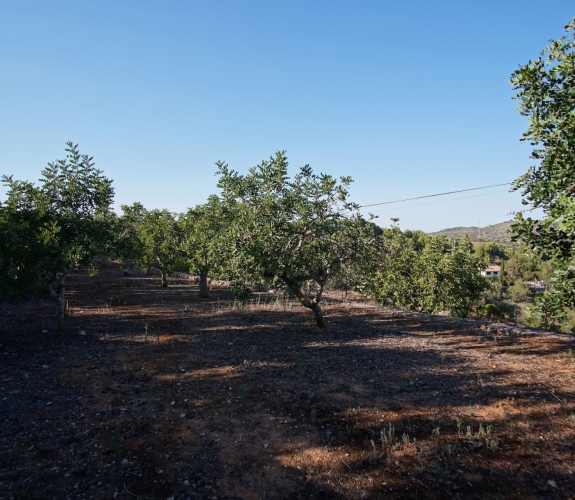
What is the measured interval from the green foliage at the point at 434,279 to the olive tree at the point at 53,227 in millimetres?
14670

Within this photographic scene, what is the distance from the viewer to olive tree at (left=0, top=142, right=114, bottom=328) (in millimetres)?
10883

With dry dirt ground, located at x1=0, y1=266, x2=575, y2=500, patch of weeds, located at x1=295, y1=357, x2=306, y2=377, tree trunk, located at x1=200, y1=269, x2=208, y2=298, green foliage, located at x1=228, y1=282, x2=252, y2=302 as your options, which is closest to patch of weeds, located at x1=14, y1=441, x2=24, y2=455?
dry dirt ground, located at x1=0, y1=266, x2=575, y2=500

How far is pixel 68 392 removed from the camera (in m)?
7.75

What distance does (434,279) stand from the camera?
65.1 ft

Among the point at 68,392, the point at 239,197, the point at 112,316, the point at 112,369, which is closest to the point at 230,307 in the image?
the point at 112,316

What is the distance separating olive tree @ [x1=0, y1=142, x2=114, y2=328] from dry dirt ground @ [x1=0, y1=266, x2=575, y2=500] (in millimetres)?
2533

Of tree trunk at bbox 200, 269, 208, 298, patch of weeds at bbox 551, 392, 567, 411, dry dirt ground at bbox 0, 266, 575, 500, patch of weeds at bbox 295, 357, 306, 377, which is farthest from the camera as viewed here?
tree trunk at bbox 200, 269, 208, 298

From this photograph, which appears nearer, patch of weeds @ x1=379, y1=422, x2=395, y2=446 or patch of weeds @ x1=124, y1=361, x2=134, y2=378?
patch of weeds @ x1=379, y1=422, x2=395, y2=446

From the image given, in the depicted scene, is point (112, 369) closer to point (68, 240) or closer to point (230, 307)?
point (68, 240)

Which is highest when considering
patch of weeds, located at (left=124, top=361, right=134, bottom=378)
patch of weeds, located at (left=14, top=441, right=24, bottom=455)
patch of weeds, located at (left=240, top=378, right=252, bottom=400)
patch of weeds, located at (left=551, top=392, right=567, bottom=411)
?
patch of weeds, located at (left=124, top=361, right=134, bottom=378)

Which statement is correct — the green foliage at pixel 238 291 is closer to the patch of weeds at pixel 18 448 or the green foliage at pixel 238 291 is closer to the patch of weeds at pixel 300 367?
the patch of weeds at pixel 300 367

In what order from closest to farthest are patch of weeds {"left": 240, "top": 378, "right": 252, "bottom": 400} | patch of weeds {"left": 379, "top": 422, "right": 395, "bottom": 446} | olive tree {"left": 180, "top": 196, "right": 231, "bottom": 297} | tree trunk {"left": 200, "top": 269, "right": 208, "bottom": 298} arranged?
1. patch of weeds {"left": 379, "top": 422, "right": 395, "bottom": 446}
2. patch of weeds {"left": 240, "top": 378, "right": 252, "bottom": 400}
3. olive tree {"left": 180, "top": 196, "right": 231, "bottom": 297}
4. tree trunk {"left": 200, "top": 269, "right": 208, "bottom": 298}

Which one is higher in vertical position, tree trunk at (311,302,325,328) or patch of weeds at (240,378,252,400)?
tree trunk at (311,302,325,328)

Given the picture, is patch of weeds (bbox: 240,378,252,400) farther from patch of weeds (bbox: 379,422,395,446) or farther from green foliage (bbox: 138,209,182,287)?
green foliage (bbox: 138,209,182,287)
